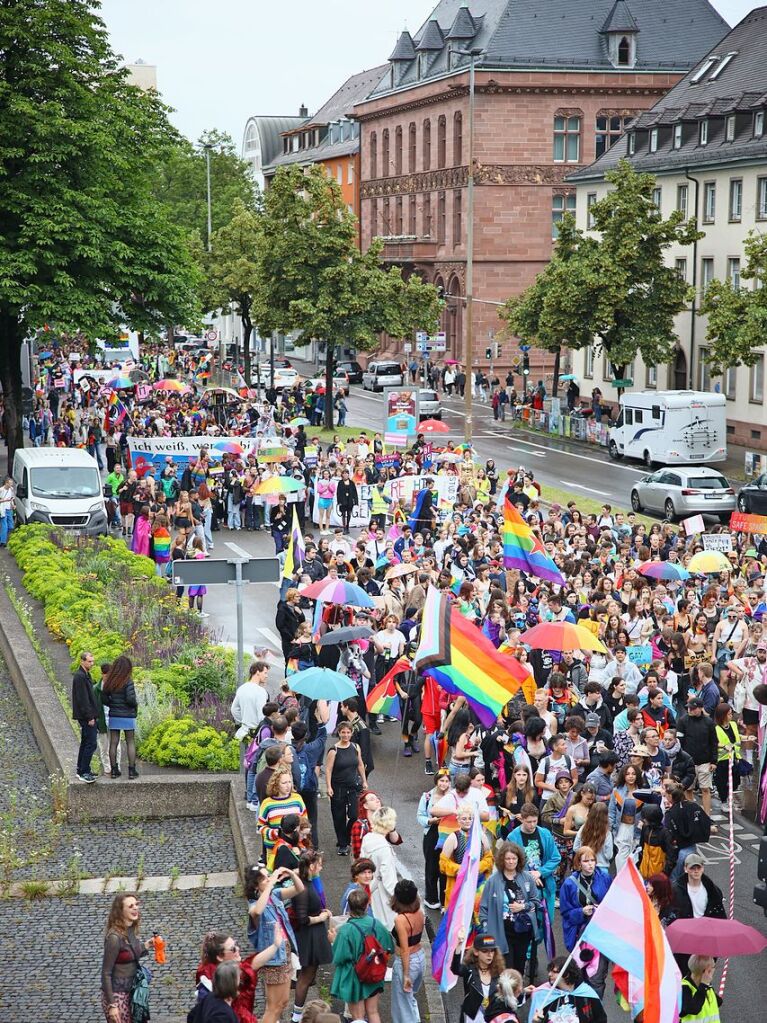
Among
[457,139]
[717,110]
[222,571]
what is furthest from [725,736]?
[457,139]

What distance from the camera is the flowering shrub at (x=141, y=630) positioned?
17.5 m

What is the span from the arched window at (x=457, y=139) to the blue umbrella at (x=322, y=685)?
67567 mm

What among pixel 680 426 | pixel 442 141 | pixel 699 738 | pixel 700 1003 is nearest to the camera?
pixel 700 1003

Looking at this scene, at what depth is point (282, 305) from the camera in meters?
58.0

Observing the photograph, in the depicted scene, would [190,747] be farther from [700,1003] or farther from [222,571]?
[700,1003]

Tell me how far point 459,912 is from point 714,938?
2.14 m

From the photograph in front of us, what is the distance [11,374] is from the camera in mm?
39656

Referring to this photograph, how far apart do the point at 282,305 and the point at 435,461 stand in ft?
71.7

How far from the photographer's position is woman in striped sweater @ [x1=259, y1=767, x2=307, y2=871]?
12.3 metres

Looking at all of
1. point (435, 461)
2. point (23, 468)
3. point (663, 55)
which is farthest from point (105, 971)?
point (663, 55)

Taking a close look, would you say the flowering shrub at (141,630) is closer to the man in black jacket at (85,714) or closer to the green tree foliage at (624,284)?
the man in black jacket at (85,714)

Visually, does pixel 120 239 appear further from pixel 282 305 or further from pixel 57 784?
pixel 57 784

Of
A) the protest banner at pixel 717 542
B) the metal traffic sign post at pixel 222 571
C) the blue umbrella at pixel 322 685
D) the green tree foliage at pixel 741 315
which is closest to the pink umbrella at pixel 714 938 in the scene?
the blue umbrella at pixel 322 685

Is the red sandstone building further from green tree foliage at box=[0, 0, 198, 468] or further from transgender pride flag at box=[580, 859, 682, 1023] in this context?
transgender pride flag at box=[580, 859, 682, 1023]
